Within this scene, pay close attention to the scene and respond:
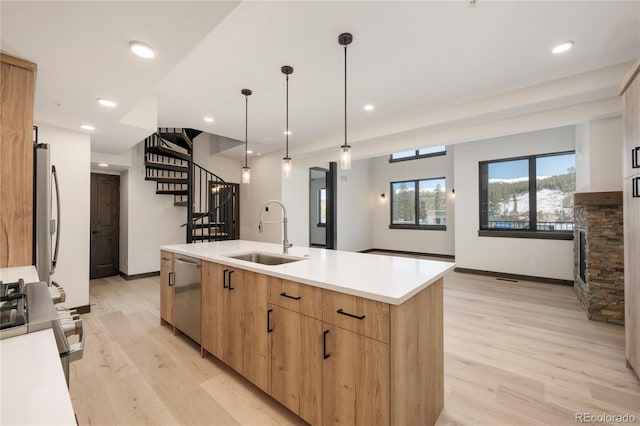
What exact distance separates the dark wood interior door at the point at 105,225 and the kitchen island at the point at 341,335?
4.95 meters

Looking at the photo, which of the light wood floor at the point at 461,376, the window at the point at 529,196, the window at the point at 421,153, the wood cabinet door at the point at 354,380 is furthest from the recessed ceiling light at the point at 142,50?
the window at the point at 421,153

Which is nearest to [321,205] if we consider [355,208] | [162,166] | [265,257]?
[355,208]

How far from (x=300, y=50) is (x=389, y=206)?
6.91 m

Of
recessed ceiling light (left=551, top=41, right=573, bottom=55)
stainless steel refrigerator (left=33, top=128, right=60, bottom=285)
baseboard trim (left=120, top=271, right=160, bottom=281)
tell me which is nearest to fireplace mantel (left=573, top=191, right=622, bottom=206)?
recessed ceiling light (left=551, top=41, right=573, bottom=55)

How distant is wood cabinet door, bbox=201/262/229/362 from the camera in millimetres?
2264

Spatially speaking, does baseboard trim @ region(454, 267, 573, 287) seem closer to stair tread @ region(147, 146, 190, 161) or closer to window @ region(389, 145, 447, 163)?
window @ region(389, 145, 447, 163)

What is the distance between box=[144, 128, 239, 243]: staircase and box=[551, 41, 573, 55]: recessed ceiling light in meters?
5.17

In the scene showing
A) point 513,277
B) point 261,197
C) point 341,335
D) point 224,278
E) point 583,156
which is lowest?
point 513,277

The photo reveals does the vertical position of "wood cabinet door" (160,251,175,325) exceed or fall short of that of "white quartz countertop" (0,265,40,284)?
it falls short

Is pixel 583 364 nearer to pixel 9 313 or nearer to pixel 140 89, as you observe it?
pixel 9 313

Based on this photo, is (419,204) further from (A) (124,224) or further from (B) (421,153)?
(A) (124,224)

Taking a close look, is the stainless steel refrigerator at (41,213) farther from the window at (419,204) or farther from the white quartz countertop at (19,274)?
the window at (419,204)

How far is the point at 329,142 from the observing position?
16.8 feet

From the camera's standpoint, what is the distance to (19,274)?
60.4 inches
